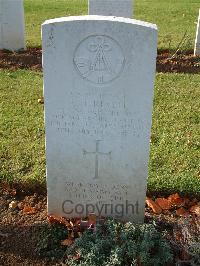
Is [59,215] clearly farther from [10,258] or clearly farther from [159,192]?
[159,192]

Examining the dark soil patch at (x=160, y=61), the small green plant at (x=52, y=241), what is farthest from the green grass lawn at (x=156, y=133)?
the small green plant at (x=52, y=241)

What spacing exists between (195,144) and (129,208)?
1682 mm

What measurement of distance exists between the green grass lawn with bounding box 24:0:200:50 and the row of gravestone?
1.98 feet

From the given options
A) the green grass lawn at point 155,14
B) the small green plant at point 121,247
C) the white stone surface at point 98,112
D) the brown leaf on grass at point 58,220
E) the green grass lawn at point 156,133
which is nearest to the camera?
the white stone surface at point 98,112

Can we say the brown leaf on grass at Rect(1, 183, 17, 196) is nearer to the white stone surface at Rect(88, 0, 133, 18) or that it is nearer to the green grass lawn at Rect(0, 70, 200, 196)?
the green grass lawn at Rect(0, 70, 200, 196)

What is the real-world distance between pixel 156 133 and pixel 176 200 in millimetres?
1355

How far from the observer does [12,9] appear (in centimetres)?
850

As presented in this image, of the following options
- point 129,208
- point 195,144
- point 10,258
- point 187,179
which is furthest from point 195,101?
point 10,258

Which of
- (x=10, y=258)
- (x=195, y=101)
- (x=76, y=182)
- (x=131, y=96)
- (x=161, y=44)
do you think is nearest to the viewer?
(x=131, y=96)

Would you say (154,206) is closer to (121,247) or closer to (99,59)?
(121,247)

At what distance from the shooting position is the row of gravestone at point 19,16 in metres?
8.55

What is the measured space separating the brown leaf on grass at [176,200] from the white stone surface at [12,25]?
19.0 ft

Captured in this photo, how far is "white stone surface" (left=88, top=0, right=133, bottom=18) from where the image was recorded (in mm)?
8703

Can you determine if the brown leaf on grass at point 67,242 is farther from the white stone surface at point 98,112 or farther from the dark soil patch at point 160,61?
the dark soil patch at point 160,61
